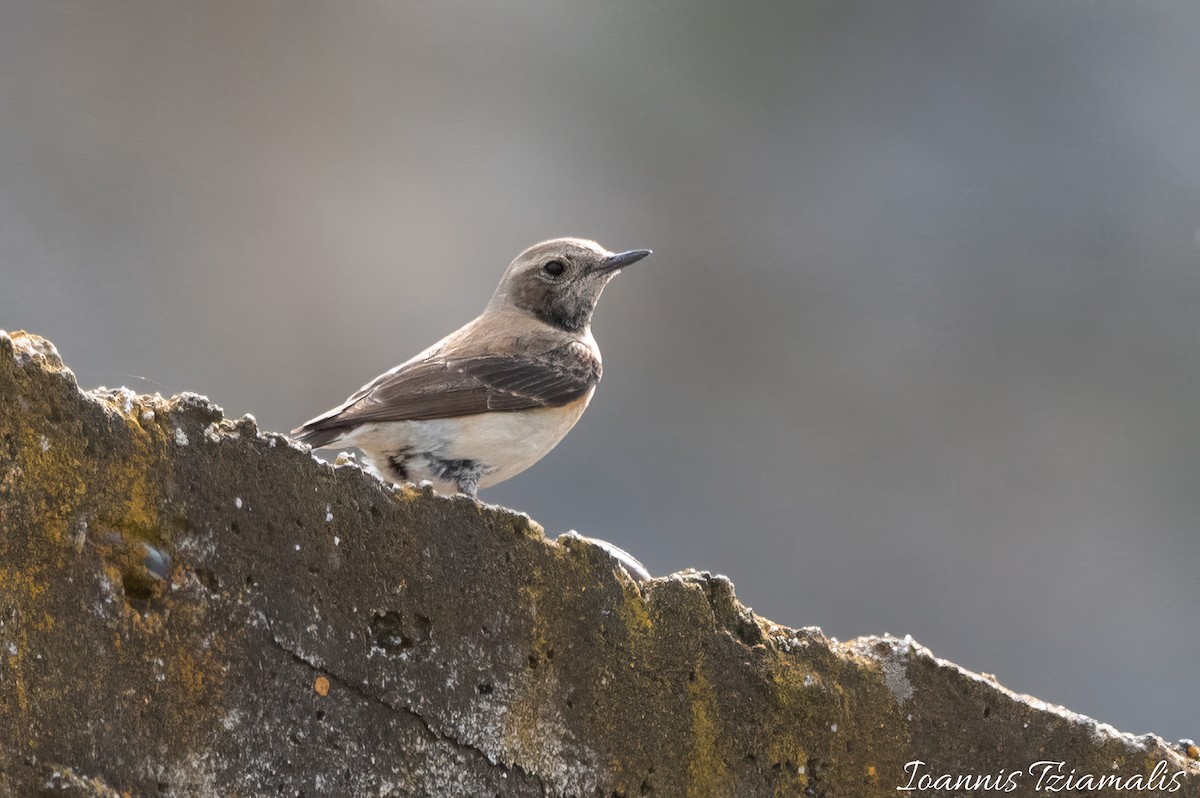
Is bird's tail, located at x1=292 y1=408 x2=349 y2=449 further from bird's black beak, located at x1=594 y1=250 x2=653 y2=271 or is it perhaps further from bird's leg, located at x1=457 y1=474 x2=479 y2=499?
bird's black beak, located at x1=594 y1=250 x2=653 y2=271

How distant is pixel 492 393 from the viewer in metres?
6.02

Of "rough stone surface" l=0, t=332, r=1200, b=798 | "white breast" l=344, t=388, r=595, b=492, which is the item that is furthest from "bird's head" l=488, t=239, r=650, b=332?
"rough stone surface" l=0, t=332, r=1200, b=798

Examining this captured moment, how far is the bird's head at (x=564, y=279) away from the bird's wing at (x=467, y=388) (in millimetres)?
541

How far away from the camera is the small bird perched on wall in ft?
18.5

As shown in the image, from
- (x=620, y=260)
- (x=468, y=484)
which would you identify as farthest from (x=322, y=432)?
(x=620, y=260)

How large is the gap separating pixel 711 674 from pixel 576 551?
526 millimetres

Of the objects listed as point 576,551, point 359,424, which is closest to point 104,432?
point 576,551

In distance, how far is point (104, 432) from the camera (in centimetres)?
319

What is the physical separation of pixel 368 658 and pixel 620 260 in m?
4.02

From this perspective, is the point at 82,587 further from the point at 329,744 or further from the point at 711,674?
the point at 711,674

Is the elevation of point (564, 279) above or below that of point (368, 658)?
above

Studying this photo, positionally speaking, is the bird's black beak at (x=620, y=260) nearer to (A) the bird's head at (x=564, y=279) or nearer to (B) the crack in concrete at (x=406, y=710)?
(A) the bird's head at (x=564, y=279)

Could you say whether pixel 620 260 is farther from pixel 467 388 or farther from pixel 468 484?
pixel 468 484

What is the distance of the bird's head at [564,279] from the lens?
23.7 ft
